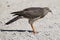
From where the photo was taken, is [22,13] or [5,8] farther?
[5,8]

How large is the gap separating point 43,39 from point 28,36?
1.96 feet

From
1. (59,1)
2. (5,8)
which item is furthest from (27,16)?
(59,1)

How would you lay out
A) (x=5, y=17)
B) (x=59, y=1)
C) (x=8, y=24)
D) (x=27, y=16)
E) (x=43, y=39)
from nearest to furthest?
(x=43, y=39) < (x=27, y=16) < (x=8, y=24) < (x=5, y=17) < (x=59, y=1)

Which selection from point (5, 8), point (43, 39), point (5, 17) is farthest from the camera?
point (5, 8)

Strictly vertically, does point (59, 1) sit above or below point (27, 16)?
below

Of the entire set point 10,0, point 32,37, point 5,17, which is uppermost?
point 32,37

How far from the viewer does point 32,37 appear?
31.7 ft

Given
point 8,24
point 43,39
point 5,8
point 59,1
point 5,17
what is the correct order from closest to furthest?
1. point 43,39
2. point 8,24
3. point 5,17
4. point 5,8
5. point 59,1

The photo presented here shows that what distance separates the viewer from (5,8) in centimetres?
1404

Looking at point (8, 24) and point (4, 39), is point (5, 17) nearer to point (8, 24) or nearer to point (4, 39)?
point (8, 24)

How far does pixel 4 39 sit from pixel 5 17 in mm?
2830

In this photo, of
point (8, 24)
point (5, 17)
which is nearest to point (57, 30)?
point (8, 24)

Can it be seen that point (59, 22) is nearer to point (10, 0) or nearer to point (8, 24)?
point (8, 24)

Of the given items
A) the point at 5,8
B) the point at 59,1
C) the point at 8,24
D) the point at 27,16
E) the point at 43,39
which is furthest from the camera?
the point at 59,1
